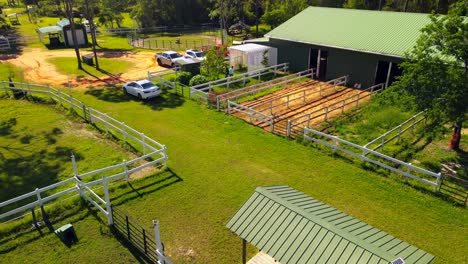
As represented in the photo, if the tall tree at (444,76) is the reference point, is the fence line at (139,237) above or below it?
below

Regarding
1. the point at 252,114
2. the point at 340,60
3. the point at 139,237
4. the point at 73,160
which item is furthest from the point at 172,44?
the point at 139,237

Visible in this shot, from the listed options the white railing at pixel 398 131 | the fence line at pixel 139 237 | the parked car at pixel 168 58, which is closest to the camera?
the fence line at pixel 139 237

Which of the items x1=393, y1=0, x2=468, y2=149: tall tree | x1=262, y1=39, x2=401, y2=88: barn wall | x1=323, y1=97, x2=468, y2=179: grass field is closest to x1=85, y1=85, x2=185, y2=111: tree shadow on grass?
x1=323, y1=97, x2=468, y2=179: grass field

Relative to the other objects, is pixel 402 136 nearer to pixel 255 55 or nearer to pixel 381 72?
pixel 381 72

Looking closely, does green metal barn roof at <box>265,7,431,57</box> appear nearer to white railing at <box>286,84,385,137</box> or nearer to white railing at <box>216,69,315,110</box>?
white railing at <box>216,69,315,110</box>

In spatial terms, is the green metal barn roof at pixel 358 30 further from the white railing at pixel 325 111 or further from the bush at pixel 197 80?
the bush at pixel 197 80

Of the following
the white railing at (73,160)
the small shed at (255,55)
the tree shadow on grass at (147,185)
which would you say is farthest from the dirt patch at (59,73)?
the tree shadow on grass at (147,185)
